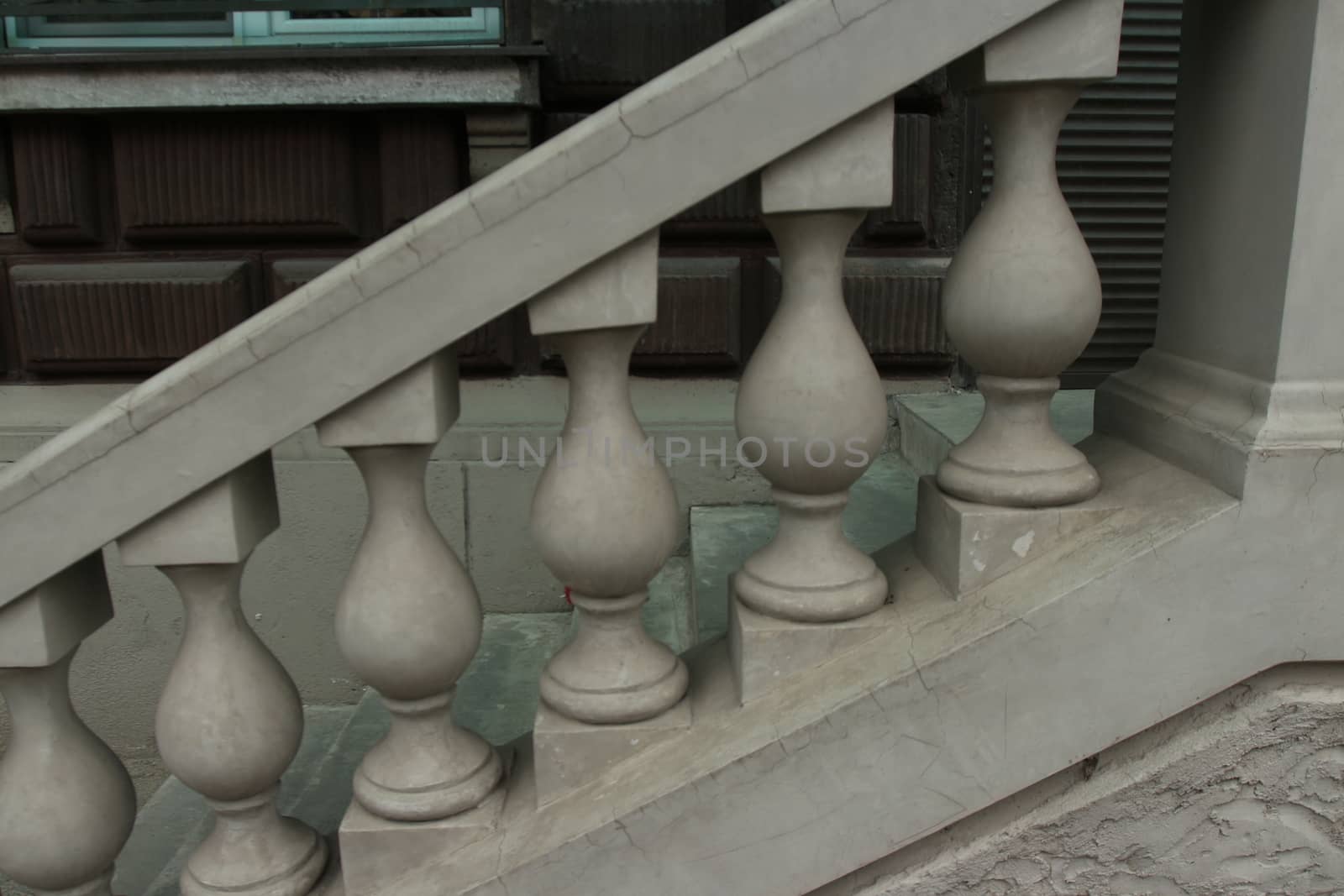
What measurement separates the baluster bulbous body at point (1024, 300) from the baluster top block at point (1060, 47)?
0.03 m

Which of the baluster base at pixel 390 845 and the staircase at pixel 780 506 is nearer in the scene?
the staircase at pixel 780 506

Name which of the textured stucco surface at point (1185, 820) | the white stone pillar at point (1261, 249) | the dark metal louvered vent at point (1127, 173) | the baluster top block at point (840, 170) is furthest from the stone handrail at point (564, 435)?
the dark metal louvered vent at point (1127, 173)

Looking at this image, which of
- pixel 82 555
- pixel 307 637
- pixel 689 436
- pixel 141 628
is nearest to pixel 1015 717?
pixel 82 555

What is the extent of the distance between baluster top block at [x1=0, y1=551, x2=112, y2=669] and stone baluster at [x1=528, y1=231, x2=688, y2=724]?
1.83ft

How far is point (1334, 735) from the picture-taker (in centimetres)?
106

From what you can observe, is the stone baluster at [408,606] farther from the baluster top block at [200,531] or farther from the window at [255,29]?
the window at [255,29]

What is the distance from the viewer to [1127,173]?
3.02m

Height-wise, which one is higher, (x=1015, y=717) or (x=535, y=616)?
(x=1015, y=717)

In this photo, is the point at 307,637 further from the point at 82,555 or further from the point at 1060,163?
the point at 1060,163

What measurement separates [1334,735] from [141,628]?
108 inches

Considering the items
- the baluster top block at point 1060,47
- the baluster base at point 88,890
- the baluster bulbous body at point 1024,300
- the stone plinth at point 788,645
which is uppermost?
the baluster top block at point 1060,47

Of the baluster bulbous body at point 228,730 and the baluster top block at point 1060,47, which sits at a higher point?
the baluster top block at point 1060,47

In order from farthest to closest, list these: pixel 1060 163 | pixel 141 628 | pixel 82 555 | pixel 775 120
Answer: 1. pixel 1060 163
2. pixel 141 628
3. pixel 82 555
4. pixel 775 120

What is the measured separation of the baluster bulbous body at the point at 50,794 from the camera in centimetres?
112
